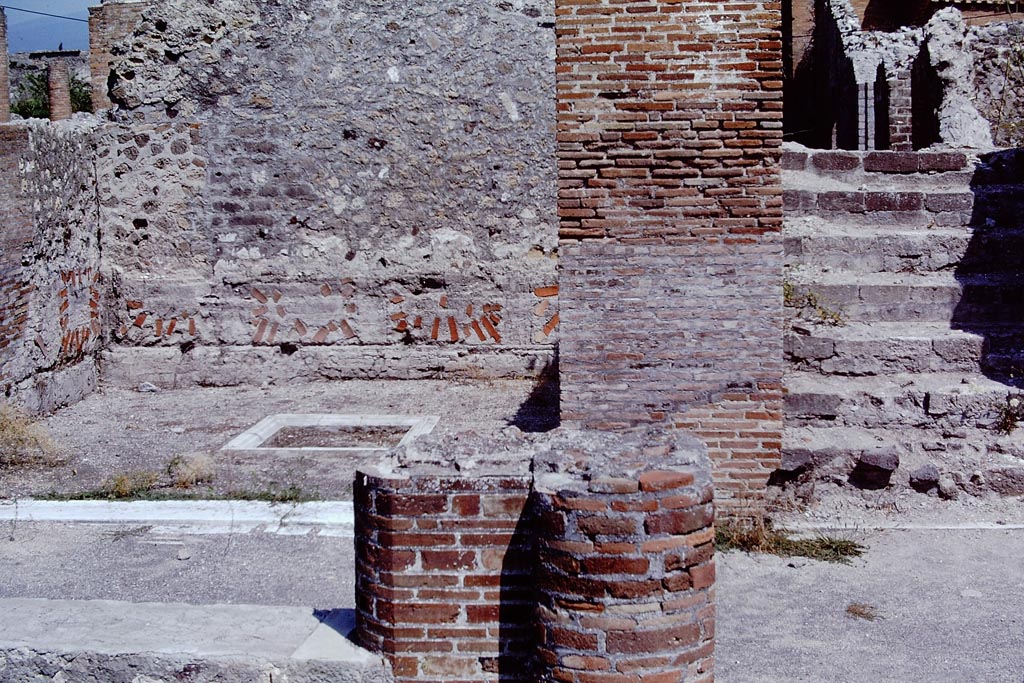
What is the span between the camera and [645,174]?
5633mm

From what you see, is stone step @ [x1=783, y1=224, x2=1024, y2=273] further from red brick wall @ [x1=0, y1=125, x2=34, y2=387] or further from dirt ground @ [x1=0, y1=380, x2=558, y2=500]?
red brick wall @ [x1=0, y1=125, x2=34, y2=387]

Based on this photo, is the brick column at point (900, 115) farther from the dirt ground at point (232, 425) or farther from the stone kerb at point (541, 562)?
the stone kerb at point (541, 562)

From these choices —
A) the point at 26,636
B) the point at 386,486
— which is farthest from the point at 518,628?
the point at 26,636

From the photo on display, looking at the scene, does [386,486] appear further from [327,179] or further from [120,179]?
[120,179]

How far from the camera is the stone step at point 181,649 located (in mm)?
3297

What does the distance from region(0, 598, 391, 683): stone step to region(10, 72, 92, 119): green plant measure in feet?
93.5

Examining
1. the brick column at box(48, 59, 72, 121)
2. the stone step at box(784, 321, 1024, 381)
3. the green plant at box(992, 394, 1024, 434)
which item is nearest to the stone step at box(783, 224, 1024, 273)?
the stone step at box(784, 321, 1024, 381)

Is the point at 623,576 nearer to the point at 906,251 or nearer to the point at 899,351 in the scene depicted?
the point at 899,351

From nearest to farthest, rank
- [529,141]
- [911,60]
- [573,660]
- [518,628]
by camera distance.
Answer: [573,660], [518,628], [529,141], [911,60]

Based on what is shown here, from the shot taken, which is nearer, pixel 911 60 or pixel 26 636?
pixel 26 636

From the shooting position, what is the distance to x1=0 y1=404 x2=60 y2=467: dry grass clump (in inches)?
279

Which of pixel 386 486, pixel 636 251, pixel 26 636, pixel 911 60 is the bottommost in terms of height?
pixel 26 636

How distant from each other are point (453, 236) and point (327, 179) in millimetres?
1189

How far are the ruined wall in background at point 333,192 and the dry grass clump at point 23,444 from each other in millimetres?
2122
